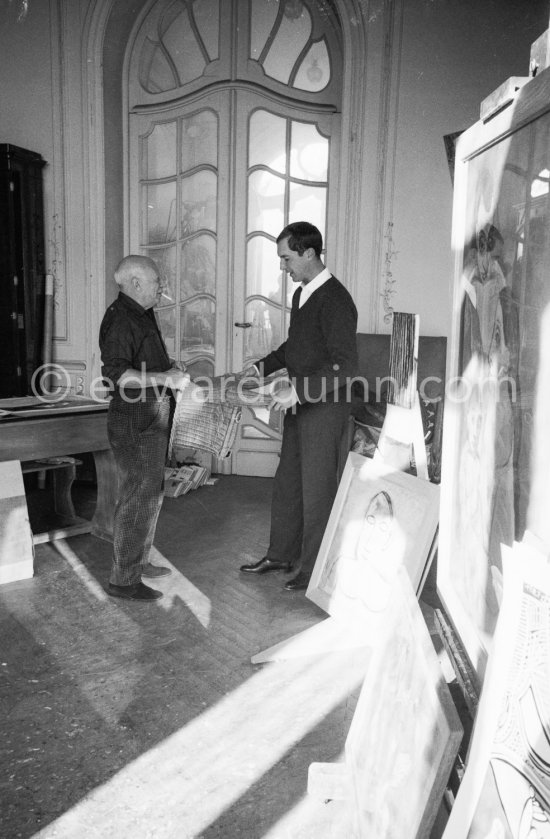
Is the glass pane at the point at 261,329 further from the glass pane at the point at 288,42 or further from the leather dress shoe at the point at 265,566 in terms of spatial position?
the leather dress shoe at the point at 265,566

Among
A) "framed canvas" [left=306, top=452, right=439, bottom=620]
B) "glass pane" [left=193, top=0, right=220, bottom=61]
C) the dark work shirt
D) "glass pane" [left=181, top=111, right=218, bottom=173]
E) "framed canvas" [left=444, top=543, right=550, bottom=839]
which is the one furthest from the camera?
"glass pane" [left=181, top=111, right=218, bottom=173]

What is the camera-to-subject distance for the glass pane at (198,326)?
231 inches

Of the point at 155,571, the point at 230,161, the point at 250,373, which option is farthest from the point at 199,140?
the point at 155,571

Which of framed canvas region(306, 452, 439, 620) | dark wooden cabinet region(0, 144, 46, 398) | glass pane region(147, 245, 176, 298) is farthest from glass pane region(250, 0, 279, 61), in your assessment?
framed canvas region(306, 452, 439, 620)

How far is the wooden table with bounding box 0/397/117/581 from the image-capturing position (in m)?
3.54

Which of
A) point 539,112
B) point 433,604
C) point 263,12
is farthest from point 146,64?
point 539,112

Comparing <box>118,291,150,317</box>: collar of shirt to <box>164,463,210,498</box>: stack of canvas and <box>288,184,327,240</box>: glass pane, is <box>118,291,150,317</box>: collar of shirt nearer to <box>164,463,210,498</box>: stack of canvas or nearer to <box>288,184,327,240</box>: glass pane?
<box>164,463,210,498</box>: stack of canvas

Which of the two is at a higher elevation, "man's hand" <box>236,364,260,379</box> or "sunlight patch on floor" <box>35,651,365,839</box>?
"man's hand" <box>236,364,260,379</box>

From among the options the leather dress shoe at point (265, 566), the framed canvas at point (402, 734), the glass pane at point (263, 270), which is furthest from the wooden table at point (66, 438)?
the framed canvas at point (402, 734)

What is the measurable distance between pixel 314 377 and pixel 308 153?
310 cm

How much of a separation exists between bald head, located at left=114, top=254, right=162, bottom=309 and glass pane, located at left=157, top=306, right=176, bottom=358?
9.35 ft

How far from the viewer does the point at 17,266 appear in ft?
18.0

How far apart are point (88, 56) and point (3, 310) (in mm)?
2191

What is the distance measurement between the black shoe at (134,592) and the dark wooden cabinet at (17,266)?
108 inches
